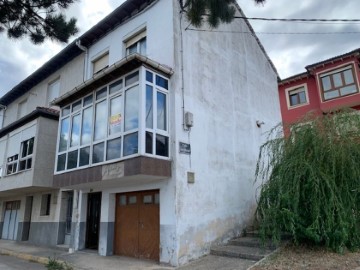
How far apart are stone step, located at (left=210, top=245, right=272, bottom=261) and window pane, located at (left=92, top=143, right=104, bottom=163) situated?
14.8 ft

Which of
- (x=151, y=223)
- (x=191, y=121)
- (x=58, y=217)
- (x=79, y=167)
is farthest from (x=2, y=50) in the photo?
(x=58, y=217)

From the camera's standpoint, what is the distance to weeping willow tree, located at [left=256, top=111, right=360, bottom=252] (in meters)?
7.26

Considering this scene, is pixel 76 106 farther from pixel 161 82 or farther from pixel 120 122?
pixel 161 82

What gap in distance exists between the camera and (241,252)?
8.38 m

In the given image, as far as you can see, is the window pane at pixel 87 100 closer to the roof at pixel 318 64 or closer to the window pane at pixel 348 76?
the roof at pixel 318 64

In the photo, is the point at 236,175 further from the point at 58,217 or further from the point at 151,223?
the point at 58,217

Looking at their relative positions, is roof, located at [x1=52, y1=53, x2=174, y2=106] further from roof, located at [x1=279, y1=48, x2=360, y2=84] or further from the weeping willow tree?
roof, located at [x1=279, y1=48, x2=360, y2=84]

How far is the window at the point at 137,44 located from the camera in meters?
11.3

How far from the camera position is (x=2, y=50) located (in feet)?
20.5

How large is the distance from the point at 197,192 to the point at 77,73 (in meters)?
8.79

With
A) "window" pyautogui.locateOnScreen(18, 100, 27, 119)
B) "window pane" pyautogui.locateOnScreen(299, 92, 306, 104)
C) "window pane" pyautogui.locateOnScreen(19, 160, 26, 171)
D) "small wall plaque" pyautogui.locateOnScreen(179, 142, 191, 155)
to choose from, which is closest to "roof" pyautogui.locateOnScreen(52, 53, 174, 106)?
"small wall plaque" pyautogui.locateOnScreen(179, 142, 191, 155)

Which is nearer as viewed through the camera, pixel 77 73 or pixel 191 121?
pixel 191 121

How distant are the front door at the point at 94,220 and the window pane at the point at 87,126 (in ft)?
8.52

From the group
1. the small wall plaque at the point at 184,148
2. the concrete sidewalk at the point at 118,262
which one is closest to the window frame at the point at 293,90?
the small wall plaque at the point at 184,148
